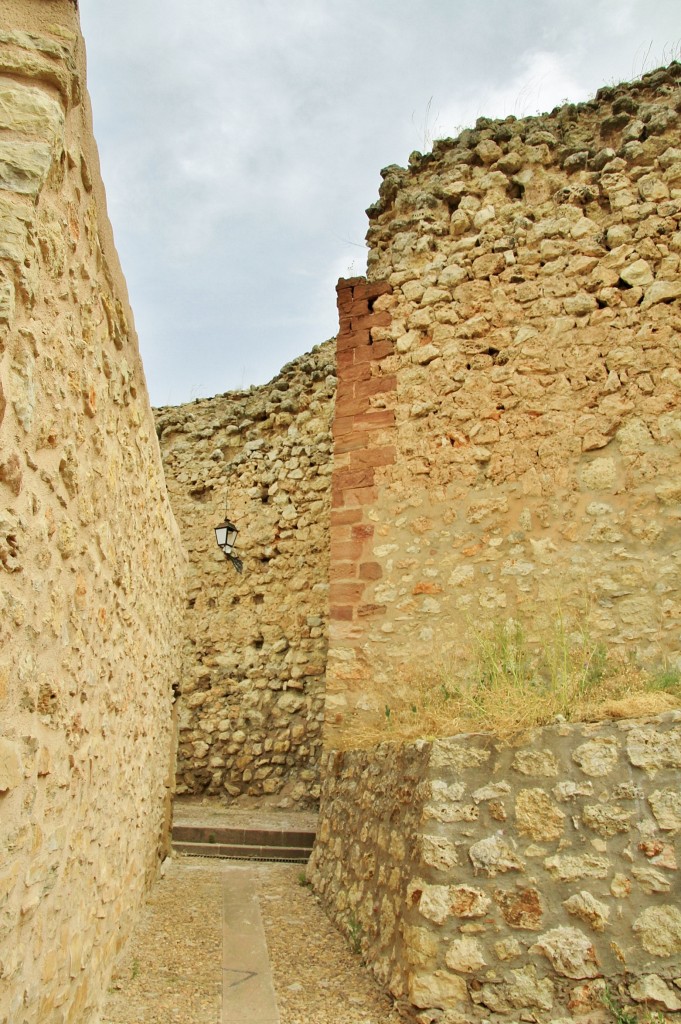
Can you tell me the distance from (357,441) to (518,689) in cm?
270

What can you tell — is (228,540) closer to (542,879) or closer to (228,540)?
(228,540)

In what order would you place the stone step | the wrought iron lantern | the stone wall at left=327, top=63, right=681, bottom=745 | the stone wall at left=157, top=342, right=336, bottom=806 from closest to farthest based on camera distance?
the stone wall at left=327, top=63, right=681, bottom=745, the stone step, the stone wall at left=157, top=342, right=336, bottom=806, the wrought iron lantern

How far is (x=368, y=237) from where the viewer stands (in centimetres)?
656

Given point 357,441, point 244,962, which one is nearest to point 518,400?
point 357,441

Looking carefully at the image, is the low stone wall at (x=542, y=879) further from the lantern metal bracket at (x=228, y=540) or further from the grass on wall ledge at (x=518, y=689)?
the lantern metal bracket at (x=228, y=540)

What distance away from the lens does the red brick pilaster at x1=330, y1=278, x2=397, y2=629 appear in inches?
226

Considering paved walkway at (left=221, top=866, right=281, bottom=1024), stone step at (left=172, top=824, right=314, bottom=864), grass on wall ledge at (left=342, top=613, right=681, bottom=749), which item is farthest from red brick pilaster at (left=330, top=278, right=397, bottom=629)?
stone step at (left=172, top=824, right=314, bottom=864)

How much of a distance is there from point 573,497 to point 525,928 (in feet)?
9.51

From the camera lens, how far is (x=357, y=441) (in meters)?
6.04

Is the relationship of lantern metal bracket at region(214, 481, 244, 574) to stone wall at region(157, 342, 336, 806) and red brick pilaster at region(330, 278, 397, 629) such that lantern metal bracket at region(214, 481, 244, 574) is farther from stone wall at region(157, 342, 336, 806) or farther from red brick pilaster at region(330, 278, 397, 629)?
red brick pilaster at region(330, 278, 397, 629)

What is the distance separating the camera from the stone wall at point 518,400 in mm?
5090

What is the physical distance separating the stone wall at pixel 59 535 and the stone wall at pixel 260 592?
4.33 metres

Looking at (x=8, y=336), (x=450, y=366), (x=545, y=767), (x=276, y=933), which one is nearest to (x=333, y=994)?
(x=276, y=933)

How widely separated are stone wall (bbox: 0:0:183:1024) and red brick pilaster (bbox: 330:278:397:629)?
7.42 ft
